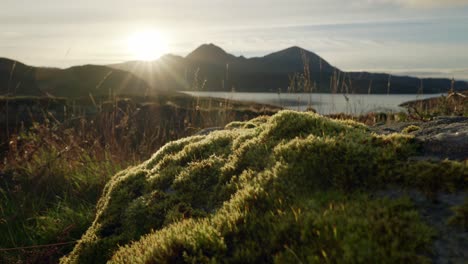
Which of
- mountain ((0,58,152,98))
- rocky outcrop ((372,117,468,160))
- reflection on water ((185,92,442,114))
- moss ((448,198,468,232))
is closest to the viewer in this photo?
moss ((448,198,468,232))

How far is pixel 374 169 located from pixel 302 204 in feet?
2.14

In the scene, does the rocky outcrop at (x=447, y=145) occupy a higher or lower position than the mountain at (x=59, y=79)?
lower

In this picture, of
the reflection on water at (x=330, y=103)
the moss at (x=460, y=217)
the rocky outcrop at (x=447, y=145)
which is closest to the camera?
the moss at (x=460, y=217)

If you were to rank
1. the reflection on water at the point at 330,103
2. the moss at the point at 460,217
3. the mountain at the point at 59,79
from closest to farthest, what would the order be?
the moss at the point at 460,217
the reflection on water at the point at 330,103
the mountain at the point at 59,79

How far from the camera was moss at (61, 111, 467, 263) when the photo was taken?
228 cm

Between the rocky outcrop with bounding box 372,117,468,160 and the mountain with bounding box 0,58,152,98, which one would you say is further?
the mountain with bounding box 0,58,152,98

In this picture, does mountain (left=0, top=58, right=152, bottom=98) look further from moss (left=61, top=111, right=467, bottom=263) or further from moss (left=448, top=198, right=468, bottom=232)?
moss (left=448, top=198, right=468, bottom=232)

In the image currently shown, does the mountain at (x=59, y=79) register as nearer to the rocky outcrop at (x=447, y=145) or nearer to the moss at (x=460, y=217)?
the rocky outcrop at (x=447, y=145)

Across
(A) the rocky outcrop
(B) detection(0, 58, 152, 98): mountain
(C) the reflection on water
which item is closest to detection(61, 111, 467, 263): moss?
(A) the rocky outcrop

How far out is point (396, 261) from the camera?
208cm

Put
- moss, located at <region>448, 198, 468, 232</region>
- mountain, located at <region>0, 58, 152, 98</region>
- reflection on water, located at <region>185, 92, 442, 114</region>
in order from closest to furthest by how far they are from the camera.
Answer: moss, located at <region>448, 198, 468, 232</region> → reflection on water, located at <region>185, 92, 442, 114</region> → mountain, located at <region>0, 58, 152, 98</region>

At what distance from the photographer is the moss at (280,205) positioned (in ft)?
7.49

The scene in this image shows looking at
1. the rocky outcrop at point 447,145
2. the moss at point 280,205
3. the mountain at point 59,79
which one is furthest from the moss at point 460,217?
the mountain at point 59,79

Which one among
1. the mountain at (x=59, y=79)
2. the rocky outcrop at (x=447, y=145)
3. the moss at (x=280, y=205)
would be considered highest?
the mountain at (x=59, y=79)
